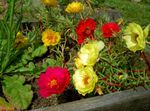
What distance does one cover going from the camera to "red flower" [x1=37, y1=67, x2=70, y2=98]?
228 cm

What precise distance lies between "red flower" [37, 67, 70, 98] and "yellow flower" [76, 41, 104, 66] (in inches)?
5.0

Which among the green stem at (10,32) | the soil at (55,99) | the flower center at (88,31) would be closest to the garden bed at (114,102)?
the soil at (55,99)

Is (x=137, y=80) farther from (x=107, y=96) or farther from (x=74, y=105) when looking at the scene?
(x=74, y=105)

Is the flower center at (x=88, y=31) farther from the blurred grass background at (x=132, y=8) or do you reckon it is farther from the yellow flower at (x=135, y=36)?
the blurred grass background at (x=132, y=8)

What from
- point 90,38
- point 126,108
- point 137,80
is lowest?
point 126,108

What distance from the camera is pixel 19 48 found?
2.86 metres

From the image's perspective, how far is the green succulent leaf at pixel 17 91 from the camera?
2.54m

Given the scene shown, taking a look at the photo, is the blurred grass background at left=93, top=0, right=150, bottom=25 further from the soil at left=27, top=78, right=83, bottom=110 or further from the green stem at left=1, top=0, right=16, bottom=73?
the green stem at left=1, top=0, right=16, bottom=73

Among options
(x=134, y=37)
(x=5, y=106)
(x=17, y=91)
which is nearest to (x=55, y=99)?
(x=17, y=91)

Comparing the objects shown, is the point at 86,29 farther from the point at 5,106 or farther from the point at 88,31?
the point at 5,106

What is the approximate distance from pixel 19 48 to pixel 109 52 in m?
0.66

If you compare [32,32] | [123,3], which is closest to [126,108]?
[32,32]

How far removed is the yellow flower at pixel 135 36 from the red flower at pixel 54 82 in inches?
15.4

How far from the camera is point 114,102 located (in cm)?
234
